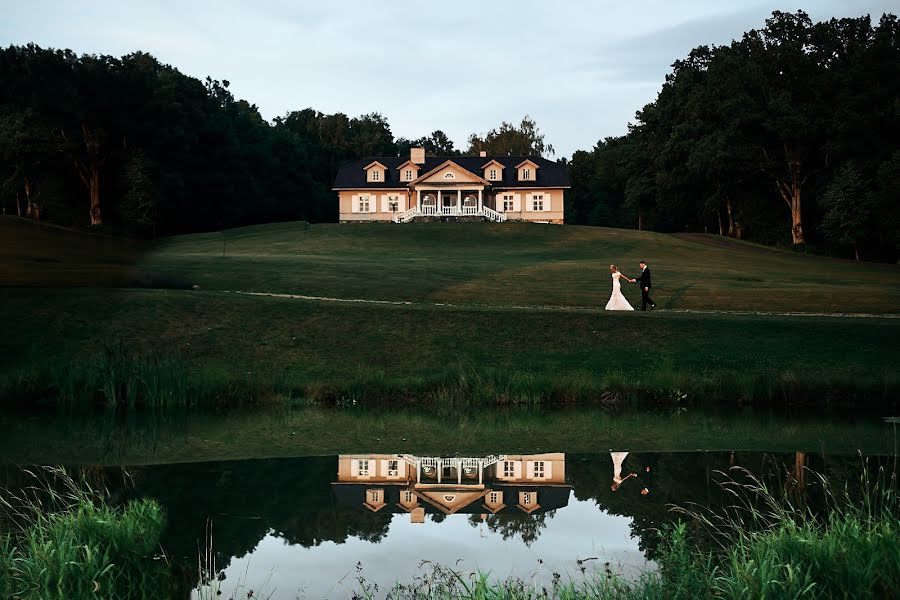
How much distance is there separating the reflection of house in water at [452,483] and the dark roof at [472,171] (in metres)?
69.0

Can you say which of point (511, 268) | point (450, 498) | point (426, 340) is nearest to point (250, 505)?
point (450, 498)

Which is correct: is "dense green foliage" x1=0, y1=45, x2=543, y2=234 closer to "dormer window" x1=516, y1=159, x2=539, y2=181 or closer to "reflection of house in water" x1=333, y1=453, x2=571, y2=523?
"dormer window" x1=516, y1=159, x2=539, y2=181

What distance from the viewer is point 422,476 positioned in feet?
44.3

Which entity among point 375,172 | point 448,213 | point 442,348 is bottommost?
point 442,348

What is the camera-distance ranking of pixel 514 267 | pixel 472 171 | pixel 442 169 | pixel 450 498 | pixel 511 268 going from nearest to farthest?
pixel 450 498 → pixel 511 268 → pixel 514 267 → pixel 442 169 → pixel 472 171

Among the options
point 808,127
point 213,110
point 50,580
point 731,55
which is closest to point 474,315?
point 50,580

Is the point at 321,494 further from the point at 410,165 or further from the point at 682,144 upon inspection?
the point at 410,165

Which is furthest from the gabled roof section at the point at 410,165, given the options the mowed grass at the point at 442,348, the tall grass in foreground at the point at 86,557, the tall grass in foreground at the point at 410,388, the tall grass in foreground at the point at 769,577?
the tall grass in foreground at the point at 769,577

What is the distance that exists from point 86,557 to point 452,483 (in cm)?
596

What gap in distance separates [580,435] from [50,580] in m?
11.1

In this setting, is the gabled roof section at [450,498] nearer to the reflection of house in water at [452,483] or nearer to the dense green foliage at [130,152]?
the reflection of house in water at [452,483]

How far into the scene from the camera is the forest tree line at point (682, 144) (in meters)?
61.3

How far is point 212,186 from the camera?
8019cm

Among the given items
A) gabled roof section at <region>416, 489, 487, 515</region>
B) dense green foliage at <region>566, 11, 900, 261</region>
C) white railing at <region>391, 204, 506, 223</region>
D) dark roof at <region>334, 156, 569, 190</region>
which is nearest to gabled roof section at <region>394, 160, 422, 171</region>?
dark roof at <region>334, 156, 569, 190</region>
